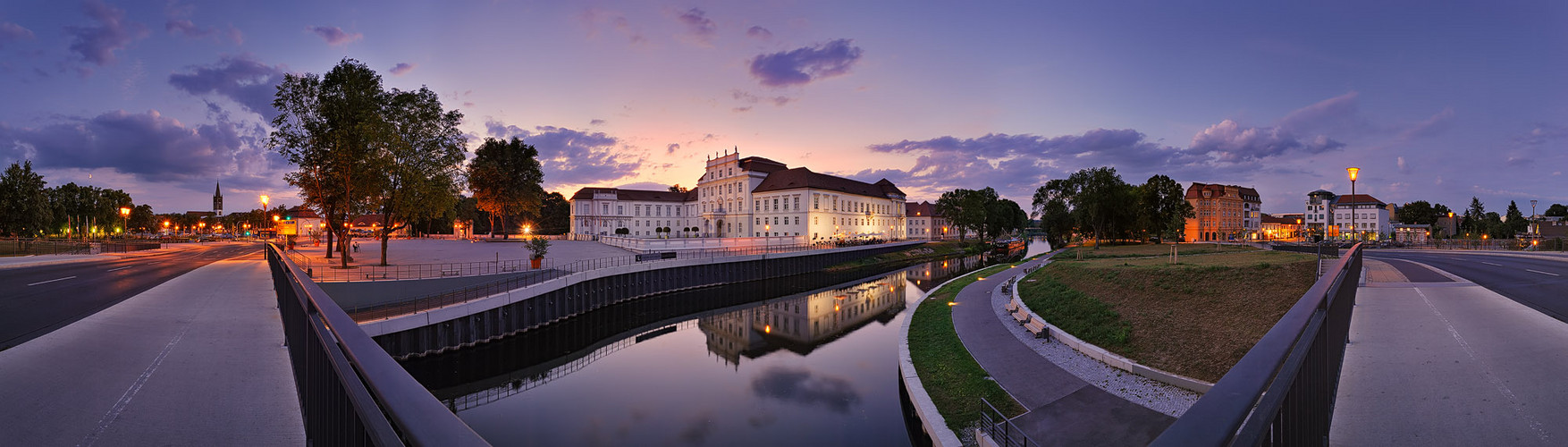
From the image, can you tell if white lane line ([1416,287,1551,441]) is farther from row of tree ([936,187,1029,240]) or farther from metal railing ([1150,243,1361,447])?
row of tree ([936,187,1029,240])

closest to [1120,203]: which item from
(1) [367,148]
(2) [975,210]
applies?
(2) [975,210]

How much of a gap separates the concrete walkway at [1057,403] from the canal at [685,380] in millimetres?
3123

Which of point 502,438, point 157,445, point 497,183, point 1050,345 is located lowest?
point 502,438

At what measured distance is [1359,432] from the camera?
5.16m

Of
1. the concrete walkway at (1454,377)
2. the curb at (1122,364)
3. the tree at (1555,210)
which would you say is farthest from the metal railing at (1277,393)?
the tree at (1555,210)

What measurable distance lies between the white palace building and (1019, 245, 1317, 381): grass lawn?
56.8m

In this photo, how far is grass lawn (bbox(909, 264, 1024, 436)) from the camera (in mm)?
12965

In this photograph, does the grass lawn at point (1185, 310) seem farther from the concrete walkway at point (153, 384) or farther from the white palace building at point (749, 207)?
the white palace building at point (749, 207)

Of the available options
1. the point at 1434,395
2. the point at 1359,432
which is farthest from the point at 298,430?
the point at 1434,395

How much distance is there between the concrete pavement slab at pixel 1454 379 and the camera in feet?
16.9

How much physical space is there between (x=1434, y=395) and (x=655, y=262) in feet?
124

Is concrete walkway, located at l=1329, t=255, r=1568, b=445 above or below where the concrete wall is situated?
above

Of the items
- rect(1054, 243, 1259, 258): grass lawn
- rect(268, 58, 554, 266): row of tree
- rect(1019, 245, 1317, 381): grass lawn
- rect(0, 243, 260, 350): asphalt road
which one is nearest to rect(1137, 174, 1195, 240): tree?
rect(1054, 243, 1259, 258): grass lawn

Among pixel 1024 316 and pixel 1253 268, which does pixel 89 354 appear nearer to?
pixel 1024 316
